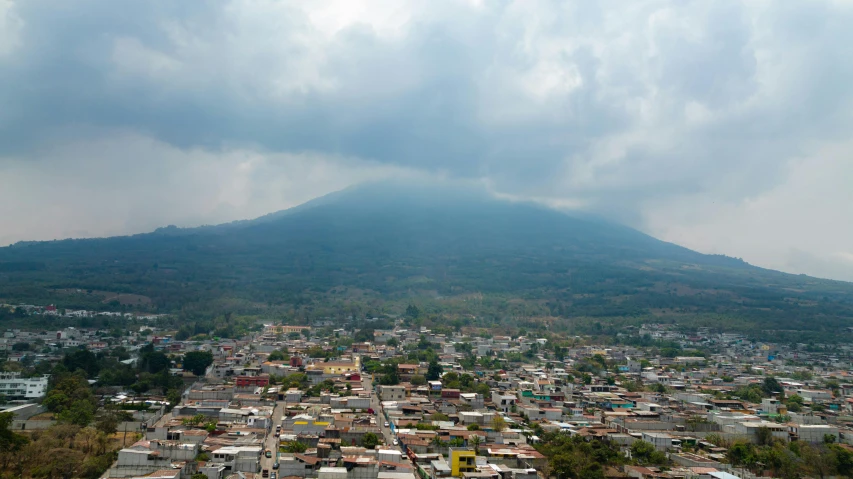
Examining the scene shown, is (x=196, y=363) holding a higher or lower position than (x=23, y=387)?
higher

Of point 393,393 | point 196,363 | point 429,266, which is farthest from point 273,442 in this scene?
point 429,266

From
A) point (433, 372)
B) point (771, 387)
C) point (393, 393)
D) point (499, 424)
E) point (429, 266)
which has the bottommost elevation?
point (393, 393)

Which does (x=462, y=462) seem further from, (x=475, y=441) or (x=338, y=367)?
(x=338, y=367)

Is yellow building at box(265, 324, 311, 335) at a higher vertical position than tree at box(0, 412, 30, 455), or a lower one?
lower

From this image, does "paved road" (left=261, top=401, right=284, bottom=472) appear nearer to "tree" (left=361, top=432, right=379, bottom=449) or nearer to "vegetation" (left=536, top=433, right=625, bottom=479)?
"tree" (left=361, top=432, right=379, bottom=449)

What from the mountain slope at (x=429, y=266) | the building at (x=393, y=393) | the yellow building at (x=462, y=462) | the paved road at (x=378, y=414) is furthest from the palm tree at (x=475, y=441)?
the mountain slope at (x=429, y=266)

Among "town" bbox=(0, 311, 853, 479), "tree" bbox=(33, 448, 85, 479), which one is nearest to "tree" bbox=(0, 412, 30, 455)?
"town" bbox=(0, 311, 853, 479)

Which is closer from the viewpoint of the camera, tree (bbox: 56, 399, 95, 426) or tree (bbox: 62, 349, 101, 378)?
tree (bbox: 56, 399, 95, 426)
